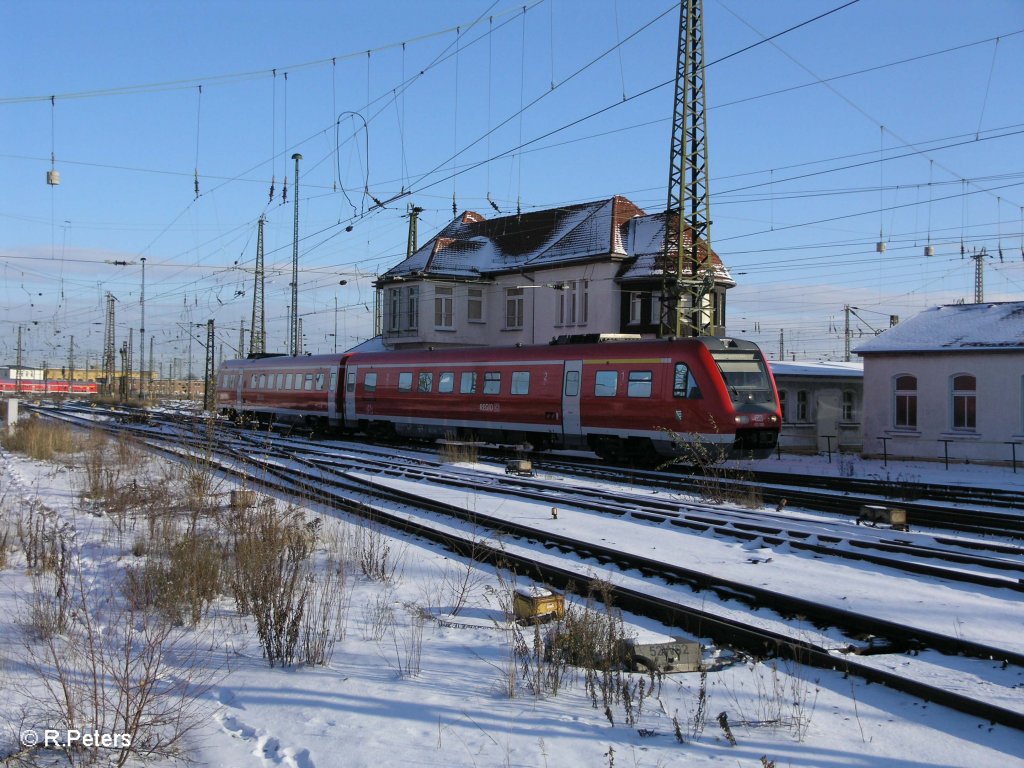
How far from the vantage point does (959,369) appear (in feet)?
74.0

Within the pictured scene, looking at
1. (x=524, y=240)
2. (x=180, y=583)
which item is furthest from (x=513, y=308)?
(x=180, y=583)

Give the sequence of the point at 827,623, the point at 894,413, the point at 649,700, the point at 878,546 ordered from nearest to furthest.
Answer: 1. the point at 649,700
2. the point at 827,623
3. the point at 878,546
4. the point at 894,413

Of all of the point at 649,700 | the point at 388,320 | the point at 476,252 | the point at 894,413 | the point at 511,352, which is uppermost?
the point at 476,252

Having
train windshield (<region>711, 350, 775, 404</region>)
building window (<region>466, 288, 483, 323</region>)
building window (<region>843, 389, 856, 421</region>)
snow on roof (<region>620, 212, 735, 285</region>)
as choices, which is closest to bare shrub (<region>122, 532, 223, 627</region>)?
train windshield (<region>711, 350, 775, 404</region>)

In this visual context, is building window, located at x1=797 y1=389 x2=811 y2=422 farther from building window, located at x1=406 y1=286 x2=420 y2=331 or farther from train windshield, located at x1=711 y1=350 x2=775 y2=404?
building window, located at x1=406 y1=286 x2=420 y2=331

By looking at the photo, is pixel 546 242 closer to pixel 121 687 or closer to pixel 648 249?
pixel 648 249

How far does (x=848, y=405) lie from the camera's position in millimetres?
32812

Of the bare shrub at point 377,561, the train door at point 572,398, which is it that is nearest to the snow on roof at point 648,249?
the train door at point 572,398

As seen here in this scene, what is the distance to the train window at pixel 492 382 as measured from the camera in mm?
23422

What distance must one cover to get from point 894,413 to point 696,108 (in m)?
10.0

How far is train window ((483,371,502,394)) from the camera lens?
23422mm

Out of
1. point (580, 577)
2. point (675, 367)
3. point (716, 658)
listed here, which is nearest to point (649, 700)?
point (716, 658)

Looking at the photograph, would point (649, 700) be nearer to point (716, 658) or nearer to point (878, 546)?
point (716, 658)

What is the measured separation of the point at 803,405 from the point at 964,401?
8.61 m
